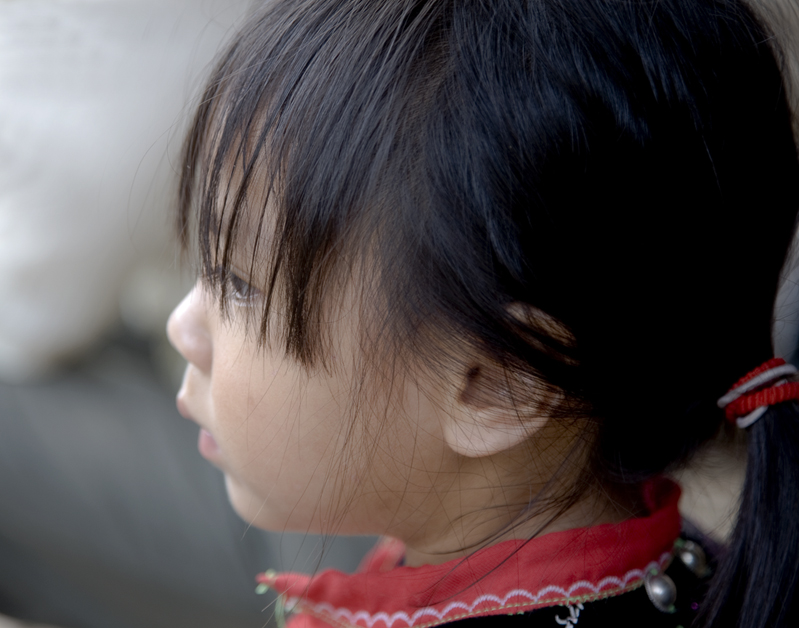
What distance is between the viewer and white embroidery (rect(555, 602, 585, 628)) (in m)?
0.47

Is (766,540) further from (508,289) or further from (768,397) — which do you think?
(508,289)

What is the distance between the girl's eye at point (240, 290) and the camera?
19.3 inches

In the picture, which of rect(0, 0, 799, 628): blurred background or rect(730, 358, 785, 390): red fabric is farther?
rect(0, 0, 799, 628): blurred background

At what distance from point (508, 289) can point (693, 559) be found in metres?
0.29

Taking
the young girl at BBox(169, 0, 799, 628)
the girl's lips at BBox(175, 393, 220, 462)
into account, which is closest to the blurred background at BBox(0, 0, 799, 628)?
the girl's lips at BBox(175, 393, 220, 462)

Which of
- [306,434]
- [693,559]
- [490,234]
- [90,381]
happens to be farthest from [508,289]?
[90,381]

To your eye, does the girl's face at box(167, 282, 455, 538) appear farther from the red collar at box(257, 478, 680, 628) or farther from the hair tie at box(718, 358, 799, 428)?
the hair tie at box(718, 358, 799, 428)

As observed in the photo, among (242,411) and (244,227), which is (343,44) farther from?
(242,411)

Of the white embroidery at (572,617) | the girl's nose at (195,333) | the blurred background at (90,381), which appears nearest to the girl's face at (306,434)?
the girl's nose at (195,333)

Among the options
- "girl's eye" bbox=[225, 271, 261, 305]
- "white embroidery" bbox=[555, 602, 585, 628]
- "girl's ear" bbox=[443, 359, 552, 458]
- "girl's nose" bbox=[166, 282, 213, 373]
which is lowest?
"white embroidery" bbox=[555, 602, 585, 628]

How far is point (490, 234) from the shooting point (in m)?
0.40

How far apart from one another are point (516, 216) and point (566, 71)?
9cm

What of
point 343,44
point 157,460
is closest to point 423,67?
point 343,44

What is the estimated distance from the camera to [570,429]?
1.64 feet
